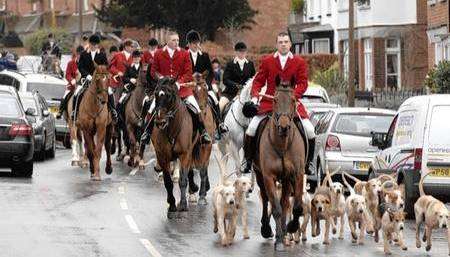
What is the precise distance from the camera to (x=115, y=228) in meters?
20.0

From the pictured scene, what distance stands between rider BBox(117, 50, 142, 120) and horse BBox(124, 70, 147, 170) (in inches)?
14.2

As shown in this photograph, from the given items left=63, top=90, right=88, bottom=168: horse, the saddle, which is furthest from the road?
left=63, top=90, right=88, bottom=168: horse

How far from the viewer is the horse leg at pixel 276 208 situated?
715 inches

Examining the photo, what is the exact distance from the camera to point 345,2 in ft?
217

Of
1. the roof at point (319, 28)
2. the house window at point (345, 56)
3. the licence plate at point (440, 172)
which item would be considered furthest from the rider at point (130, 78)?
→ the roof at point (319, 28)

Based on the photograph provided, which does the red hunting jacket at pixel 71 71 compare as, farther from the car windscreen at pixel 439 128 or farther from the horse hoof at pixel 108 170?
the car windscreen at pixel 439 128

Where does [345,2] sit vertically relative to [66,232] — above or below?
above

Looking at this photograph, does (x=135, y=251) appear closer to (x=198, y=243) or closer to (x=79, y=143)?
(x=198, y=243)

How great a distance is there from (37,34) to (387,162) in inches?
2881

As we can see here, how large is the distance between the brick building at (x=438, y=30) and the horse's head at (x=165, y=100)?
26.3 m

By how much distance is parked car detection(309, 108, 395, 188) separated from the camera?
28.1 metres

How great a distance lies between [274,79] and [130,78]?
14.0 meters

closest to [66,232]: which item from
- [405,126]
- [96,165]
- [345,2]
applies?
[405,126]

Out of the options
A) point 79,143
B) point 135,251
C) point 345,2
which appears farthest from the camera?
point 345,2
